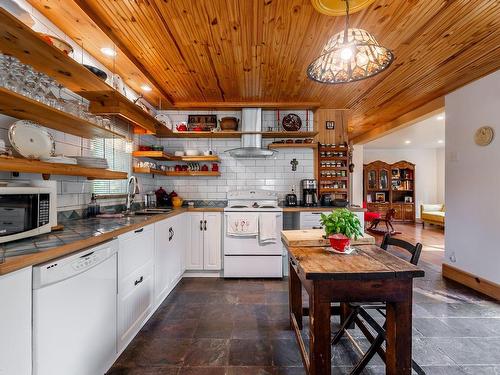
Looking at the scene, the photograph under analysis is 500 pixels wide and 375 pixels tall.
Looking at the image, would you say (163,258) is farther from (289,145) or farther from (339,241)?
(289,145)

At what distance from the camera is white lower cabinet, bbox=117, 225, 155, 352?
69.3 inches

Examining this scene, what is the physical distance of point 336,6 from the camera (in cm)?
176

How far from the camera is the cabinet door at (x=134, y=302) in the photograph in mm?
1766

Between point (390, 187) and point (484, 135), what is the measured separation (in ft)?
19.0

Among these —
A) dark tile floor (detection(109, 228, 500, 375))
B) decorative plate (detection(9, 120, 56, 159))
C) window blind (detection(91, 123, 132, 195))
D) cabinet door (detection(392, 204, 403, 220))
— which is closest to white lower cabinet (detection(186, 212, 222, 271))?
dark tile floor (detection(109, 228, 500, 375))

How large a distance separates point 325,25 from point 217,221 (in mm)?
2470

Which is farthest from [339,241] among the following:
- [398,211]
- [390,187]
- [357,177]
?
[398,211]

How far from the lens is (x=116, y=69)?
2.69 metres

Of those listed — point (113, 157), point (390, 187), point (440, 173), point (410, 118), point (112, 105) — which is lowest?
point (390, 187)

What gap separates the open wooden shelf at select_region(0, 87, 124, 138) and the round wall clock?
3.95 metres

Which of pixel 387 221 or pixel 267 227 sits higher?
pixel 267 227

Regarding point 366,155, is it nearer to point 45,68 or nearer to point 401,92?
point 401,92

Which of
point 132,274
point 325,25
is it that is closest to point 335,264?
point 132,274

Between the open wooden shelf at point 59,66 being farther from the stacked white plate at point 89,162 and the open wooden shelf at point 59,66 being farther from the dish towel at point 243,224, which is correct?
the dish towel at point 243,224
